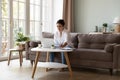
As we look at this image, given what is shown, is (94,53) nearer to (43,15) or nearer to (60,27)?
(60,27)

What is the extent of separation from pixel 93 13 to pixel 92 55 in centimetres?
316

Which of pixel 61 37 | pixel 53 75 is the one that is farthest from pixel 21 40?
pixel 53 75

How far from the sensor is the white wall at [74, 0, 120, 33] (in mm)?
6659

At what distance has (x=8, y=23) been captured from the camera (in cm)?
568

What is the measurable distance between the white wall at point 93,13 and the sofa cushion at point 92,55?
2.86 m

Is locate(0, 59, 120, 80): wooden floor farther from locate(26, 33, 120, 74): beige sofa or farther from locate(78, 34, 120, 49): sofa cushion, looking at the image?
locate(78, 34, 120, 49): sofa cushion

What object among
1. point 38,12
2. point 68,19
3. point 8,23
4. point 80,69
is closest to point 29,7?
point 38,12

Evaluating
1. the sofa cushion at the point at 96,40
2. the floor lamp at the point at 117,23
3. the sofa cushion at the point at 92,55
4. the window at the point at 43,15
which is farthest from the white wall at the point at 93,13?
the sofa cushion at the point at 92,55

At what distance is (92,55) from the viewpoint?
13.4ft

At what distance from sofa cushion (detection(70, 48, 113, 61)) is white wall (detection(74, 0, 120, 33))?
2.86 meters

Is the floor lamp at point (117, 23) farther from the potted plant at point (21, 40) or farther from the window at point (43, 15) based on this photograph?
the potted plant at point (21, 40)

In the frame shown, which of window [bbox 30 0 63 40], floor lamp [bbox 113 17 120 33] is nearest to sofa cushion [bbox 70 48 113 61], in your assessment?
floor lamp [bbox 113 17 120 33]

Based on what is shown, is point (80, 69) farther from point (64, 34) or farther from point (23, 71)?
point (23, 71)

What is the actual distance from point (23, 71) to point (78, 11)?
377cm
